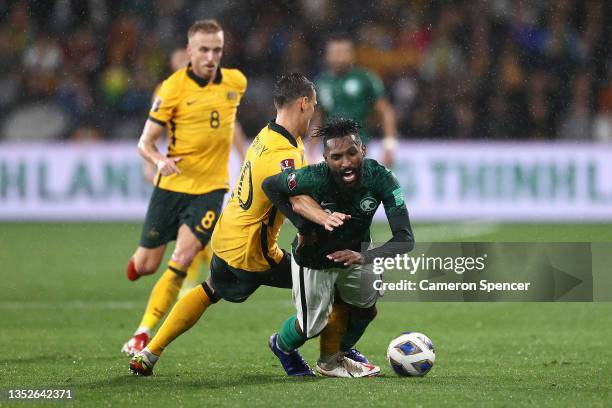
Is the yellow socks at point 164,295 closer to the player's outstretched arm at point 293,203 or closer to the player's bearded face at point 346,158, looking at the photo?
the player's outstretched arm at point 293,203

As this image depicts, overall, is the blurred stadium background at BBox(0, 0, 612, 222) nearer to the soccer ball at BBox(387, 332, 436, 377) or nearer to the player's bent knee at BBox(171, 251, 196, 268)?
the player's bent knee at BBox(171, 251, 196, 268)

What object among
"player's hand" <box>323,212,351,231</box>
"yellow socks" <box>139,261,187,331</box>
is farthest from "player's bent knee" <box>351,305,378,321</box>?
"yellow socks" <box>139,261,187,331</box>

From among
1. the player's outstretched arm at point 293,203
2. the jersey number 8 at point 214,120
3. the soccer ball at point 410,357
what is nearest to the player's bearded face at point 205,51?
the jersey number 8 at point 214,120

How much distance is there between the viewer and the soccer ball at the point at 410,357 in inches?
261

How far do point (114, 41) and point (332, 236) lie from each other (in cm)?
1358

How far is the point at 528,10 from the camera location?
1925 centimetres

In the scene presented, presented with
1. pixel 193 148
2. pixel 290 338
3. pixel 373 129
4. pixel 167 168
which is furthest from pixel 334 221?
pixel 373 129

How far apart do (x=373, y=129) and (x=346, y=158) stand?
12.3 m

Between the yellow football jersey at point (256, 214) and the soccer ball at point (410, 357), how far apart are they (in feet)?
2.86

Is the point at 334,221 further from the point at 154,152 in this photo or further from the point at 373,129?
the point at 373,129

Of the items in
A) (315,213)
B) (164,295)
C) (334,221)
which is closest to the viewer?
(334,221)

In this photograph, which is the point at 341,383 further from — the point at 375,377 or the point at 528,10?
the point at 528,10

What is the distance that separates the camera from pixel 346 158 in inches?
242

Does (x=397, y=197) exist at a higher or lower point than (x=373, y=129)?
higher
